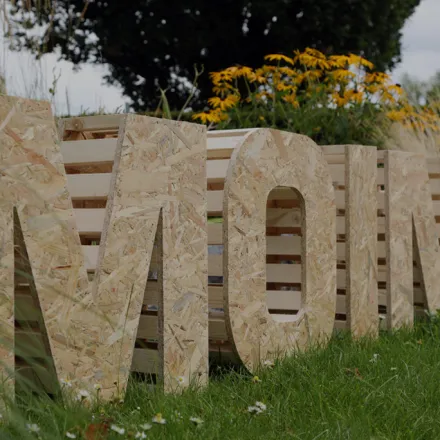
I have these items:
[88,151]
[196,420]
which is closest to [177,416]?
[196,420]

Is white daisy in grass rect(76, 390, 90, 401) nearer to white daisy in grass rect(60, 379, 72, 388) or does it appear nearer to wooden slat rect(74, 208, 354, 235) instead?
white daisy in grass rect(60, 379, 72, 388)

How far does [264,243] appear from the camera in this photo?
3.34 metres

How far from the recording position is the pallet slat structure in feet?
9.30

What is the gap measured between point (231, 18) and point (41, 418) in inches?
496

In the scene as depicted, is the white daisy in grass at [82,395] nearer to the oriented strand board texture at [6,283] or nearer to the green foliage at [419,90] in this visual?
the oriented strand board texture at [6,283]

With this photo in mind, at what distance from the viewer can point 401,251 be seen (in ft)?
14.3

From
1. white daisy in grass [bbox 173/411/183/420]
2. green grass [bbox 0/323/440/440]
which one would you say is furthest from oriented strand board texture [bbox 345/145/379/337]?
white daisy in grass [bbox 173/411/183/420]

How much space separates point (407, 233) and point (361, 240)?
0.50 meters

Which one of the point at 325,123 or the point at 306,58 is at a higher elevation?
the point at 306,58

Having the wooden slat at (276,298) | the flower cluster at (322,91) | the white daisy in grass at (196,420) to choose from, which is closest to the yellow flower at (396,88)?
the flower cluster at (322,91)

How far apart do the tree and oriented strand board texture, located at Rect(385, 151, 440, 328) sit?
9.65 metres

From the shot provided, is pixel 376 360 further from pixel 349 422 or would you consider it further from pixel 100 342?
pixel 100 342

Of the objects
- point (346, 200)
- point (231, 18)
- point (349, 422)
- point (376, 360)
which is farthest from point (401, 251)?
point (231, 18)

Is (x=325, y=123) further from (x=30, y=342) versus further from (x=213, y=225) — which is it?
(x=30, y=342)
